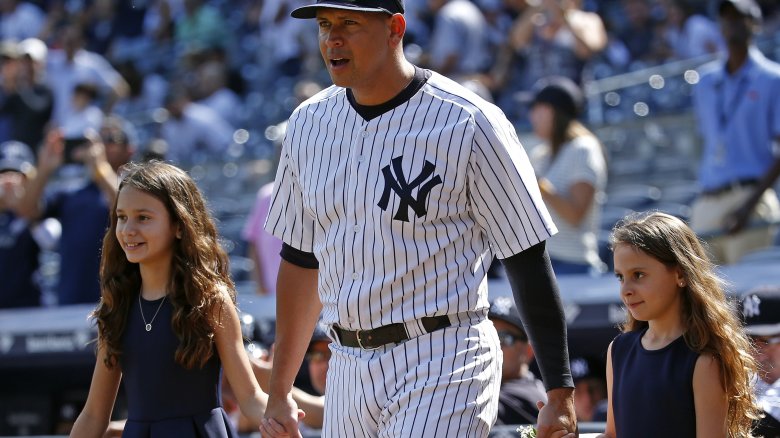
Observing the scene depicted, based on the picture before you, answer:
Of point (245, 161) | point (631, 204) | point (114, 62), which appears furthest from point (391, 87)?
point (114, 62)

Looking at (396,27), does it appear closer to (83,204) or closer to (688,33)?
(83,204)

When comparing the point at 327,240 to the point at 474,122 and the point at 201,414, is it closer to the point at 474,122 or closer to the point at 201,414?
the point at 474,122

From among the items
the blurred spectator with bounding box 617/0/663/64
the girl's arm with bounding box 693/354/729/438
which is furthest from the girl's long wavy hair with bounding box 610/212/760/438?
the blurred spectator with bounding box 617/0/663/64

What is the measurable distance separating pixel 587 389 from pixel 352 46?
11.2 feet

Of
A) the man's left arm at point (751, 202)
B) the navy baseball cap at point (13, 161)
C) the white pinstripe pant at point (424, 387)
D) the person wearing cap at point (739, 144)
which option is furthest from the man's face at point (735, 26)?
the navy baseball cap at point (13, 161)

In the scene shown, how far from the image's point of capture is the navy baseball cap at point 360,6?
3.20 meters

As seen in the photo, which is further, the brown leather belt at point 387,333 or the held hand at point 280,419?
the held hand at point 280,419

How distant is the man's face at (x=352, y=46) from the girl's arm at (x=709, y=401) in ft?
3.84

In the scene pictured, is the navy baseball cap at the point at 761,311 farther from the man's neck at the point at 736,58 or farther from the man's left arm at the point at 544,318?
the man's neck at the point at 736,58

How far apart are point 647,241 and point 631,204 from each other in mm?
6102

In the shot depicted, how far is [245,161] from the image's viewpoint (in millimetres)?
11320

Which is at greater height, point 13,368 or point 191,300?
point 191,300

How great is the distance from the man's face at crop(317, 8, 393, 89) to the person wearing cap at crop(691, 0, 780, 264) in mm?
3974

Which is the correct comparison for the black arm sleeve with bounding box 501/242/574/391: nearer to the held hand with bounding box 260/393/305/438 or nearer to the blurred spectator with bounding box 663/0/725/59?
the held hand with bounding box 260/393/305/438
